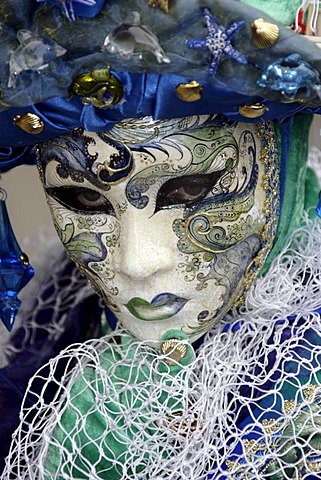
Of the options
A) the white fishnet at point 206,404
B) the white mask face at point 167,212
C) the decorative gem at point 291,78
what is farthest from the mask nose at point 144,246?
the decorative gem at point 291,78

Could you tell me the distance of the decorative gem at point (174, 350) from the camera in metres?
1.13

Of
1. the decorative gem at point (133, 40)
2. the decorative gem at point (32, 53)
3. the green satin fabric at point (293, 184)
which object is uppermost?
the decorative gem at point (133, 40)

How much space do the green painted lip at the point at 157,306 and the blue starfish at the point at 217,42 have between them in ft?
0.93

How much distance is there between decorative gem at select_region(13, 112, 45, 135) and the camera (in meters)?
1.01

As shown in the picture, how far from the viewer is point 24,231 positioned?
2221mm

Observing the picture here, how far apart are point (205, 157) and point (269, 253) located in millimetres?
183

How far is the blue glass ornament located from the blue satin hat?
23 cm

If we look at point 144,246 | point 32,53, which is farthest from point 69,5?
point 144,246

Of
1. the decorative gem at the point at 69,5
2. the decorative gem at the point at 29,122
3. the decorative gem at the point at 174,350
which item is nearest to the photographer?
the decorative gem at the point at 69,5

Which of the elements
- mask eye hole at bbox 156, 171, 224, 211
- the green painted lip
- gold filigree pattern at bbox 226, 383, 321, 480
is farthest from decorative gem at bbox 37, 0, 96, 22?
gold filigree pattern at bbox 226, 383, 321, 480

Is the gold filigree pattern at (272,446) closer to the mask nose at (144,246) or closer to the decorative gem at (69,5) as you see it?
the mask nose at (144,246)

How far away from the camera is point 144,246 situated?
1065 millimetres

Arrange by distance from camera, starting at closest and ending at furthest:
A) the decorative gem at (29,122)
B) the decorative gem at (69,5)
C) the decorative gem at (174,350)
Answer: the decorative gem at (69,5)
the decorative gem at (29,122)
the decorative gem at (174,350)

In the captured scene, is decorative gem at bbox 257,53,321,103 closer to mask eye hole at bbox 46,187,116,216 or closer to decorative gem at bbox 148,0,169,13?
decorative gem at bbox 148,0,169,13
